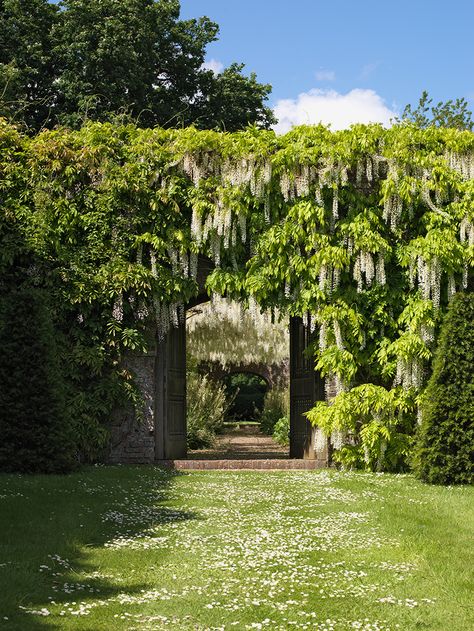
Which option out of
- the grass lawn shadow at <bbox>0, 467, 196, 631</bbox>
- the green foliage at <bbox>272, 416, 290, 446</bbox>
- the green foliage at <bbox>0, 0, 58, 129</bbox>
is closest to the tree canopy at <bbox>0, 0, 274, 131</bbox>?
the green foliage at <bbox>0, 0, 58, 129</bbox>

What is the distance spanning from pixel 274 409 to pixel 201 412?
477cm

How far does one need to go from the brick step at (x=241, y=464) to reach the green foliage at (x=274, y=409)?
344 inches

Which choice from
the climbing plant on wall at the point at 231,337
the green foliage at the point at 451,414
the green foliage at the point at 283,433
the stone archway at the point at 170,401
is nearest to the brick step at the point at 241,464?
the stone archway at the point at 170,401

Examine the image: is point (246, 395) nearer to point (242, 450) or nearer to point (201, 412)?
point (201, 412)

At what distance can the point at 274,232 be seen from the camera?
10180 millimetres

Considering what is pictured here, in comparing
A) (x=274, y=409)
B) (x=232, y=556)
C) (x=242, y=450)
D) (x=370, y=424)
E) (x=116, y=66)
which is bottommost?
(x=242, y=450)

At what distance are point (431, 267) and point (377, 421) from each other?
6.42ft

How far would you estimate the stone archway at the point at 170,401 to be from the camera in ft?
34.1

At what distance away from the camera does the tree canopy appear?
17859 mm

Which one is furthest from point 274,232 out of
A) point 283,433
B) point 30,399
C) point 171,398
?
point 283,433

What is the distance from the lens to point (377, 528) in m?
6.20

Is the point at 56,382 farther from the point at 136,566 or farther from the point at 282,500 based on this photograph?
the point at 136,566

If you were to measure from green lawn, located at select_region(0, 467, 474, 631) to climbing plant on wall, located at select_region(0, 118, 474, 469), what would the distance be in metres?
2.25

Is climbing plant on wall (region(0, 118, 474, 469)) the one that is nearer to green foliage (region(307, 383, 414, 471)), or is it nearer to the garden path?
green foliage (region(307, 383, 414, 471))
